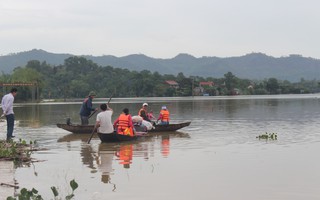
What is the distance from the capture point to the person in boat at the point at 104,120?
17109 mm

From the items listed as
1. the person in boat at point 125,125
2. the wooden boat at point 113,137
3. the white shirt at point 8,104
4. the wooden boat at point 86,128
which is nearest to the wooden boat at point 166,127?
the wooden boat at point 86,128

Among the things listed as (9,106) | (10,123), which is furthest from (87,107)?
(9,106)

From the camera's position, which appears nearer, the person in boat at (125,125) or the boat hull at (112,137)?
the boat hull at (112,137)

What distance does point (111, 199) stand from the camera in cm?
883

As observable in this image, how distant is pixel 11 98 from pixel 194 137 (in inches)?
319

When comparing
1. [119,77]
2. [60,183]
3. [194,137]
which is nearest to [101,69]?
[119,77]

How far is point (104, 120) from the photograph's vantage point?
56.5ft

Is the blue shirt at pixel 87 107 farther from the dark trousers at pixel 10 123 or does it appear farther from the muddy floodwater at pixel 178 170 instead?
the dark trousers at pixel 10 123

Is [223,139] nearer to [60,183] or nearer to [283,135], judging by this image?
[283,135]

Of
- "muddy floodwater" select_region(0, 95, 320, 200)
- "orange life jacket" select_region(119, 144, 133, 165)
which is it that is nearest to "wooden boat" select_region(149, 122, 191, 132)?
"muddy floodwater" select_region(0, 95, 320, 200)

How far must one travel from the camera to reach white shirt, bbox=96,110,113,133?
56.2 feet

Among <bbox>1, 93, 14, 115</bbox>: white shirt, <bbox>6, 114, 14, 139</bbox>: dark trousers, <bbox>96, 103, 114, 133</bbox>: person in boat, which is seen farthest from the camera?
<bbox>96, 103, 114, 133</bbox>: person in boat

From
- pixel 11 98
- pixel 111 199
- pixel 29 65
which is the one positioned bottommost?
pixel 111 199

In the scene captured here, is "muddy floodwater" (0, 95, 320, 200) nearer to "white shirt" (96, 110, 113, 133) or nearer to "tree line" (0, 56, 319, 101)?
"white shirt" (96, 110, 113, 133)
